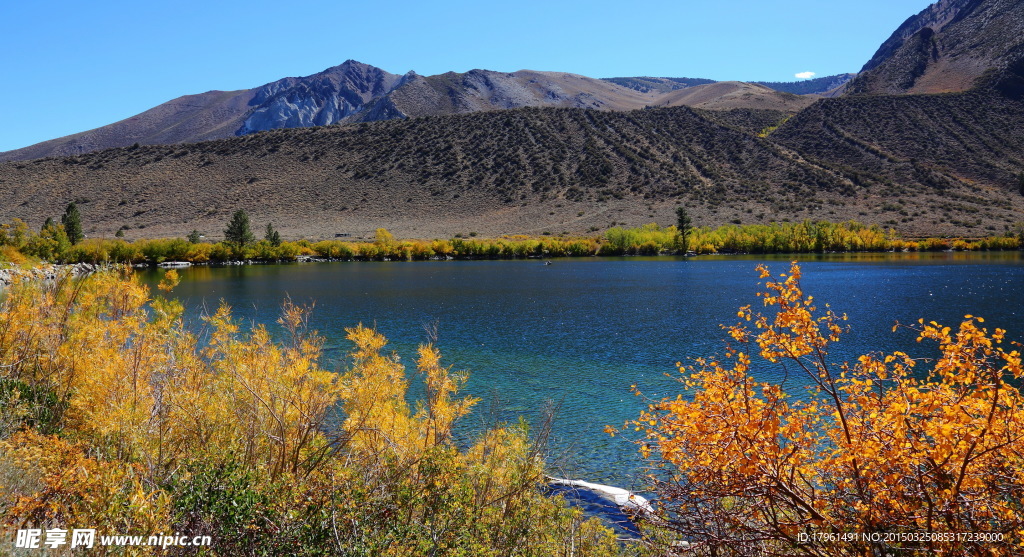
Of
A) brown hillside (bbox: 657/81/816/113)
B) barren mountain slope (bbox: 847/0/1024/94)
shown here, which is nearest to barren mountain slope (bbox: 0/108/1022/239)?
brown hillside (bbox: 657/81/816/113)

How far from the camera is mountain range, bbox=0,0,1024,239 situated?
213 feet

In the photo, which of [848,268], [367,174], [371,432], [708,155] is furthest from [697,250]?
[371,432]

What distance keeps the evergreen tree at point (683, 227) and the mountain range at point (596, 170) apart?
5.49 meters

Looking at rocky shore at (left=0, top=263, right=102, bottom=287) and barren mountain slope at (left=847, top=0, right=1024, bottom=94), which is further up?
barren mountain slope at (left=847, top=0, right=1024, bottom=94)

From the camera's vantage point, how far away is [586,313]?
82.8 ft

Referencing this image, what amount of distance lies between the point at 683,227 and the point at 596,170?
2003 centimetres

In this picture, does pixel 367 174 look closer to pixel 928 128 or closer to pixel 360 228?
pixel 360 228

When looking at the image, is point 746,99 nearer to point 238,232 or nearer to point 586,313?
point 238,232

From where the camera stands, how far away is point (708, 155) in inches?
3031

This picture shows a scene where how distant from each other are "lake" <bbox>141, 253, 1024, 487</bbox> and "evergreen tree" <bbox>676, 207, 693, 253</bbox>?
410 inches

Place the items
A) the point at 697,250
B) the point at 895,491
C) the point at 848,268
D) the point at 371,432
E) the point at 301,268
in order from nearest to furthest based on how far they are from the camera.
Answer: the point at 895,491, the point at 371,432, the point at 848,268, the point at 301,268, the point at 697,250

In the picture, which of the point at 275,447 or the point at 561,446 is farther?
the point at 561,446

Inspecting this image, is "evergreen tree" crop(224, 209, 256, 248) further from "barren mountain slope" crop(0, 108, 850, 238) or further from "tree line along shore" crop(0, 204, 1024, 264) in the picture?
"barren mountain slope" crop(0, 108, 850, 238)

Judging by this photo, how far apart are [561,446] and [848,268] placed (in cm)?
3706
